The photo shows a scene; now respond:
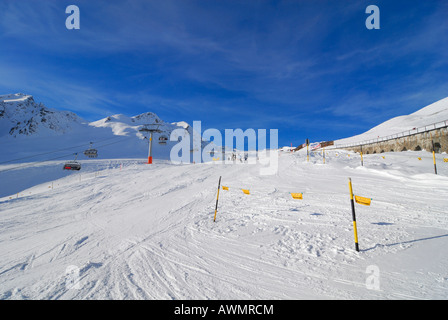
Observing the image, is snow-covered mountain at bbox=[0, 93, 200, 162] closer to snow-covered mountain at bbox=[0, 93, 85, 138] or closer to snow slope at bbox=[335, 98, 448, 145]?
snow-covered mountain at bbox=[0, 93, 85, 138]

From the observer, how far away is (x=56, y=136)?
266ft

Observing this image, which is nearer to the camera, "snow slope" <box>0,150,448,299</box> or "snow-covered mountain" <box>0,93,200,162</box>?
"snow slope" <box>0,150,448,299</box>

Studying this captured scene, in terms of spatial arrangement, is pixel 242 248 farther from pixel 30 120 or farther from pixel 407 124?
pixel 30 120

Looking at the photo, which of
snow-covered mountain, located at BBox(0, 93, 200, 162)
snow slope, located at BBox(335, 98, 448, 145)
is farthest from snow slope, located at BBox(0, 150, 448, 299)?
snow slope, located at BBox(335, 98, 448, 145)

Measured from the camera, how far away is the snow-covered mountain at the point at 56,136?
60.2 meters

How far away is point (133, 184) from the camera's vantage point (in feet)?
55.8

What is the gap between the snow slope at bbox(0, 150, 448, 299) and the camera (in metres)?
3.58

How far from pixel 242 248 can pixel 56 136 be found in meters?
105

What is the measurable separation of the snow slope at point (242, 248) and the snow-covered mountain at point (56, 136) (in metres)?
44.2

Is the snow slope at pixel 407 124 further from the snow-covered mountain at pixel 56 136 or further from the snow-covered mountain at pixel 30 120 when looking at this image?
the snow-covered mountain at pixel 30 120

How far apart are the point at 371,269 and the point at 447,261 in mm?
1593

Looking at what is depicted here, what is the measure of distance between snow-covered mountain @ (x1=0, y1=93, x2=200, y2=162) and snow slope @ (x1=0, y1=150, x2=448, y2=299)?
1739 inches

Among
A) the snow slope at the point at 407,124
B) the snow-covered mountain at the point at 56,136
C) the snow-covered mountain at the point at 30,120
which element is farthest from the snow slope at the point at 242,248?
the snow-covered mountain at the point at 30,120

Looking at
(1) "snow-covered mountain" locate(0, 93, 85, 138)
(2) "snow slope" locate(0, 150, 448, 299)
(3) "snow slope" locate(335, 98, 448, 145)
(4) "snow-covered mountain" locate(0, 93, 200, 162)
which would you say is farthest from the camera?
(1) "snow-covered mountain" locate(0, 93, 85, 138)
